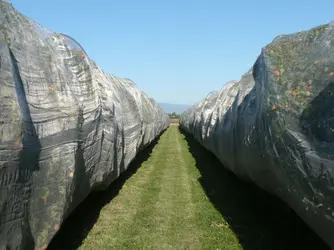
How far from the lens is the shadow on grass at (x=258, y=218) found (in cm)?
410

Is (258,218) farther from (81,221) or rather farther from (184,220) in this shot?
(81,221)

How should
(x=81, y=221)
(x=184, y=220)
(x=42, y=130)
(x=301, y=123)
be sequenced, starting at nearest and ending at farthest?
(x=301, y=123), (x=42, y=130), (x=81, y=221), (x=184, y=220)

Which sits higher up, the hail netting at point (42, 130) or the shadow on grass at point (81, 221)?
the hail netting at point (42, 130)

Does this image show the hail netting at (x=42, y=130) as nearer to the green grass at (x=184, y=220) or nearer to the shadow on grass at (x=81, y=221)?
the shadow on grass at (x=81, y=221)

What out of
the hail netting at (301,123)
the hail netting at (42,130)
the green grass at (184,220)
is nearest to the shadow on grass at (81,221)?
the green grass at (184,220)

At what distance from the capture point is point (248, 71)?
5.95 meters

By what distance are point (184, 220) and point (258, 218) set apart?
1073 mm

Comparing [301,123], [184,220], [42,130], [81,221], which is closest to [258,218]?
[184,220]

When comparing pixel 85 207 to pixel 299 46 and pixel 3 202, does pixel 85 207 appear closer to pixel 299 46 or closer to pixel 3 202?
pixel 3 202

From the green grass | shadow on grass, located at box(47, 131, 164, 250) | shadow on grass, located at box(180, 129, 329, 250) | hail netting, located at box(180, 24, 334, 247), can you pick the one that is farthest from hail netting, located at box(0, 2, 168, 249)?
shadow on grass, located at box(180, 129, 329, 250)

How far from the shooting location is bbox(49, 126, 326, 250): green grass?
4.13 metres

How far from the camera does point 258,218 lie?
16.5ft

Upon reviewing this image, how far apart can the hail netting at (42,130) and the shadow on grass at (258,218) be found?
2.10m

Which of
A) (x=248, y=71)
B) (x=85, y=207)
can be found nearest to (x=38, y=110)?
(x=85, y=207)
